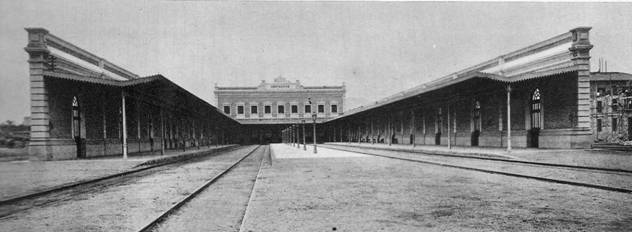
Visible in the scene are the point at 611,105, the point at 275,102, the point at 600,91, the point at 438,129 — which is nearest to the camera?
the point at 611,105

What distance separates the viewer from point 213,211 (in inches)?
243

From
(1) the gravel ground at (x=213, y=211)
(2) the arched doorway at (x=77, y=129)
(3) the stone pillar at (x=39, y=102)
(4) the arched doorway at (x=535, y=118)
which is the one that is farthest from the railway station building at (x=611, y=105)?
(3) the stone pillar at (x=39, y=102)

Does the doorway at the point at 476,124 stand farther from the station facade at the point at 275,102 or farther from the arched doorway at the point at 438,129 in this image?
the station facade at the point at 275,102

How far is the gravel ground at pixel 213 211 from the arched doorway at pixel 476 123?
2085 centimetres

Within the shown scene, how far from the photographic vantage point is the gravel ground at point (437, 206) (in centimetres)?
481

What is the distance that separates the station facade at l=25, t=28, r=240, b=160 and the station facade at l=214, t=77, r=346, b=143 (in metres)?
41.0

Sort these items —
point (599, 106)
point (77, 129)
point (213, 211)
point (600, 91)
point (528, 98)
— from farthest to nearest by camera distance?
1. point (599, 106)
2. point (600, 91)
3. point (528, 98)
4. point (77, 129)
5. point (213, 211)

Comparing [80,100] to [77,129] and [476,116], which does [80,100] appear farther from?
[476,116]

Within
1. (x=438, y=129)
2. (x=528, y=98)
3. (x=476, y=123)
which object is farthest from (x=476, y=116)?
(x=438, y=129)

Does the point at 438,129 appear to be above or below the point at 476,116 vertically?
below

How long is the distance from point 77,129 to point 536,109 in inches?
878

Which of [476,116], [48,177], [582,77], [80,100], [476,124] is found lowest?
[48,177]

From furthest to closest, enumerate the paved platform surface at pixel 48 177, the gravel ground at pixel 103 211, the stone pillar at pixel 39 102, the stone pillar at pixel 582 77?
the stone pillar at pixel 582 77 < the stone pillar at pixel 39 102 < the paved platform surface at pixel 48 177 < the gravel ground at pixel 103 211

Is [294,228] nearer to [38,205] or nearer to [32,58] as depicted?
[38,205]
